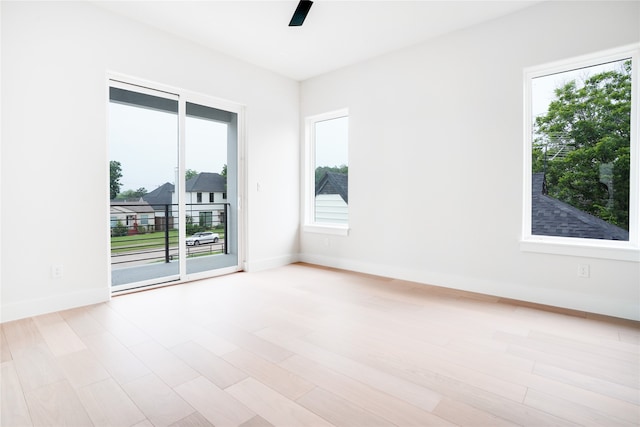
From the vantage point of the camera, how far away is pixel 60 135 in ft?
9.52

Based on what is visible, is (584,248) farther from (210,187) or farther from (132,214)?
(132,214)

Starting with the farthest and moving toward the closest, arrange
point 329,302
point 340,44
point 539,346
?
1. point 340,44
2. point 329,302
3. point 539,346

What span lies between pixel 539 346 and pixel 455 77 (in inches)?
106

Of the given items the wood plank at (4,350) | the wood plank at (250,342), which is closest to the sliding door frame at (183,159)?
the wood plank at (4,350)

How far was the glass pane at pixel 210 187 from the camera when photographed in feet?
13.0

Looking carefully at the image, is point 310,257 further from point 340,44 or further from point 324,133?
point 340,44

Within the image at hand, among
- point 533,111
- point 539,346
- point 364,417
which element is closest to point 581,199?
point 533,111

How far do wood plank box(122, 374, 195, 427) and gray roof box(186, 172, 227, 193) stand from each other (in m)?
2.51

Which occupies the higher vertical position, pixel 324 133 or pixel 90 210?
pixel 324 133

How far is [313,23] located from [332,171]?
1.98 metres

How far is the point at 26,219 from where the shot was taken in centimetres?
273

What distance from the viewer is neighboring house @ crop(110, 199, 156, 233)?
3420 mm

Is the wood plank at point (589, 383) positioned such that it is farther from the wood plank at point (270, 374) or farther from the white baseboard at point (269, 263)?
the white baseboard at point (269, 263)

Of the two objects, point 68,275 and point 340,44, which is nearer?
point 68,275
